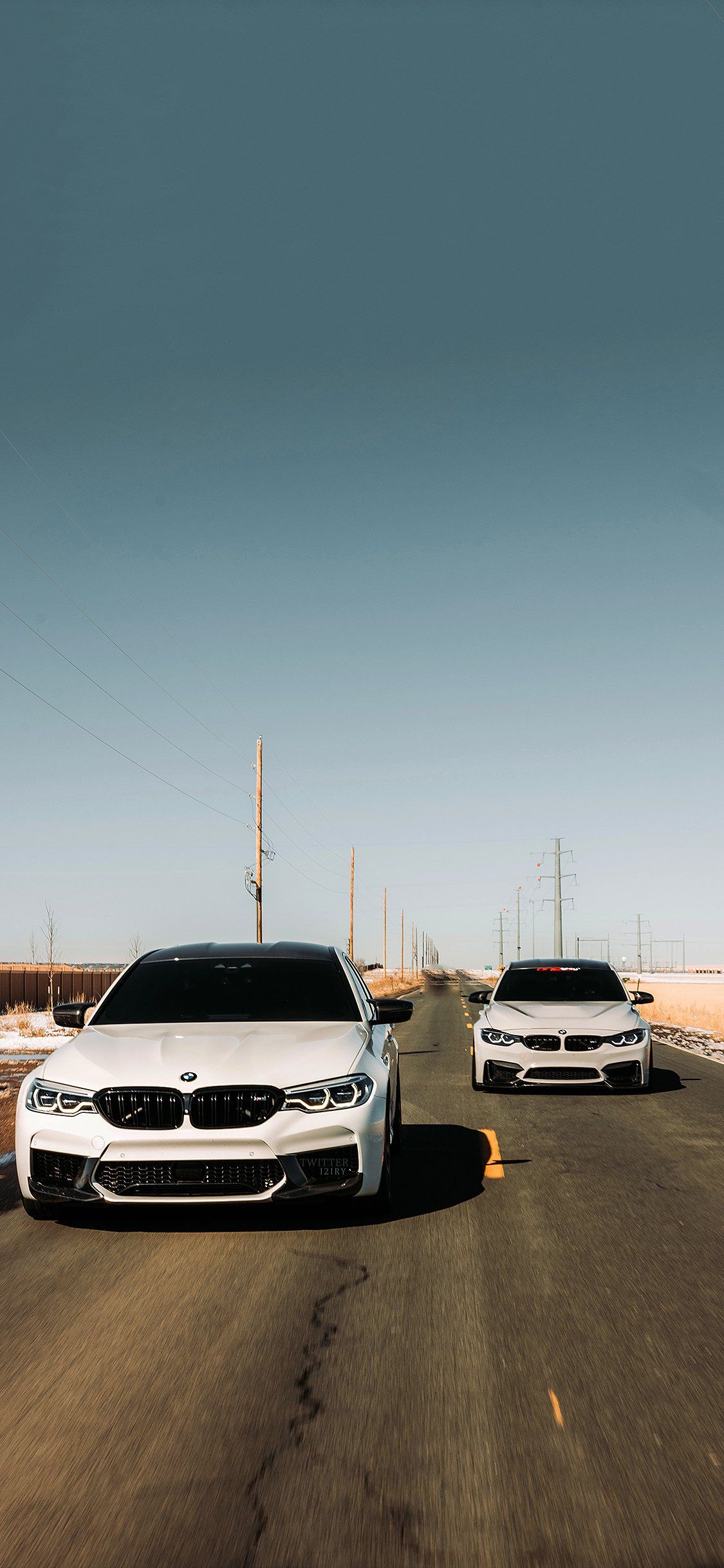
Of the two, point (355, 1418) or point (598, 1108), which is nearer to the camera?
point (355, 1418)

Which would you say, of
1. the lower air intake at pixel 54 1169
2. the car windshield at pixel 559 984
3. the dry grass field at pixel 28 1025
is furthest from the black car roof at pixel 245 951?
the dry grass field at pixel 28 1025

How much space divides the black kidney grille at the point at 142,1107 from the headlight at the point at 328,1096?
549 millimetres

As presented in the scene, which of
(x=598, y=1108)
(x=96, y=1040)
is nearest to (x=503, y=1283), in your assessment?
(x=96, y=1040)

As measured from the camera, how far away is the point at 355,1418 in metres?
3.62

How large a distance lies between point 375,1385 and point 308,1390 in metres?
0.24

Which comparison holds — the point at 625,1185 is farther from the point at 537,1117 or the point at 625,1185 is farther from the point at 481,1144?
the point at 537,1117

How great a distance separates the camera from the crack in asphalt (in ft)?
9.86

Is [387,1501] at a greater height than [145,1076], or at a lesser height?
lesser

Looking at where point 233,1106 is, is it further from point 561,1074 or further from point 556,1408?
point 561,1074

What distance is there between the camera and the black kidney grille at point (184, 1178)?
5430 millimetres

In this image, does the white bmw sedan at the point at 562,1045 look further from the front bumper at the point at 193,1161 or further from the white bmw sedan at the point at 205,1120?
the front bumper at the point at 193,1161

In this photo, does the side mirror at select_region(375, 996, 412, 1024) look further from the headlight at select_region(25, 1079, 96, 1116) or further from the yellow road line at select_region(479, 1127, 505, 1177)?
the headlight at select_region(25, 1079, 96, 1116)

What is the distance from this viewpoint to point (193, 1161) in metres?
5.42

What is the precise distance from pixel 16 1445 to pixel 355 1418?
3.50 feet
